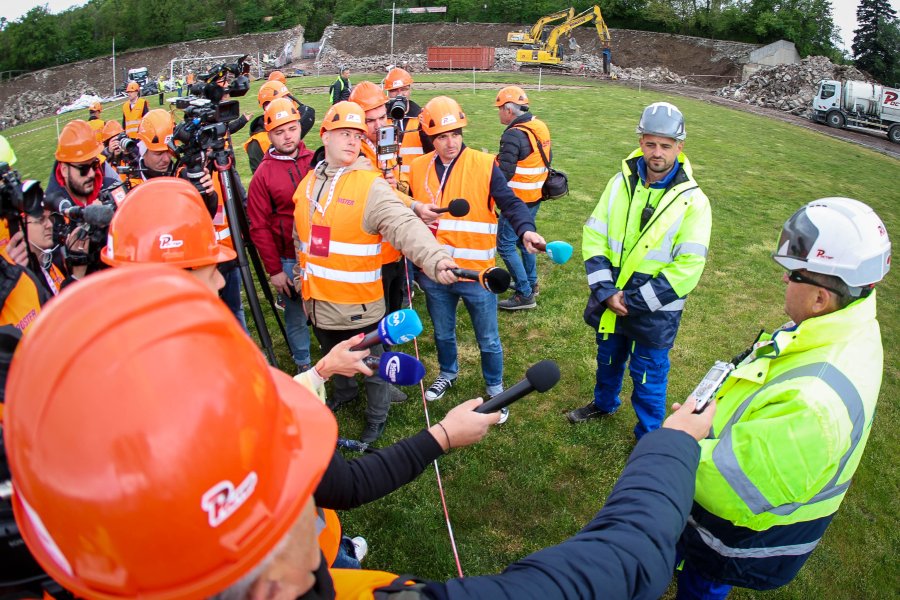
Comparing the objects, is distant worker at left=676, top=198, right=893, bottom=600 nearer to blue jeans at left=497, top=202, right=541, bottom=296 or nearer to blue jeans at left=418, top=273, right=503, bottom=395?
blue jeans at left=418, top=273, right=503, bottom=395

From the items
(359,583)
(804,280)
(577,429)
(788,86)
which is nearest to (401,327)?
(359,583)

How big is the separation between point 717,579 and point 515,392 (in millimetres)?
1614

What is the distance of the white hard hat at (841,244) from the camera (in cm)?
223

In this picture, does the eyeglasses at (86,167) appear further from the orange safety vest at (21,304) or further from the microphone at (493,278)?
the microphone at (493,278)

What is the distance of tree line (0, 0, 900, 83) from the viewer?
141ft

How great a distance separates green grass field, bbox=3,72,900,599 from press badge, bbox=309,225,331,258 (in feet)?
5.79

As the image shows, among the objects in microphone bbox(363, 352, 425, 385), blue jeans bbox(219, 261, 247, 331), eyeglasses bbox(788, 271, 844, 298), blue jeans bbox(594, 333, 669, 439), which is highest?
eyeglasses bbox(788, 271, 844, 298)

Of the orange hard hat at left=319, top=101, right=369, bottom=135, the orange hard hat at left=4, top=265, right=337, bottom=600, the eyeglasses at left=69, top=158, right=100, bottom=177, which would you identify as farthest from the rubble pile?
the orange hard hat at left=4, top=265, right=337, bottom=600

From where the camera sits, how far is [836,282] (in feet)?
7.48

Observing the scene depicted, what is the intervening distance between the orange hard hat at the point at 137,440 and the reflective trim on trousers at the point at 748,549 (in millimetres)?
2203

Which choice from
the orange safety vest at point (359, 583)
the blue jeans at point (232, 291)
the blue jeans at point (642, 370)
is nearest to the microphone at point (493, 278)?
the orange safety vest at point (359, 583)

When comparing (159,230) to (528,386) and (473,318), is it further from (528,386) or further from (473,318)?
(473,318)

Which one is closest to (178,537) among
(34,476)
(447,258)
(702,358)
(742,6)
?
(34,476)

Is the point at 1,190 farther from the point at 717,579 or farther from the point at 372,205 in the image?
the point at 717,579
